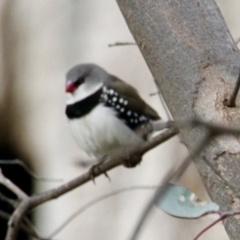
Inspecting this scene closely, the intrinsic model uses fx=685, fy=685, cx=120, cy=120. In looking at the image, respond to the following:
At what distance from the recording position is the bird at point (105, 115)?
1812mm

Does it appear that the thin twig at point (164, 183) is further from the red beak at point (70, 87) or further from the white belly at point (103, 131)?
the red beak at point (70, 87)

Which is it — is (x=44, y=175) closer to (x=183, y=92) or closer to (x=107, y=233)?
(x=107, y=233)

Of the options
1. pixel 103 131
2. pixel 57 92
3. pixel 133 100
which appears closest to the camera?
pixel 103 131

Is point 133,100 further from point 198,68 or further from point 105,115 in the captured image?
point 198,68

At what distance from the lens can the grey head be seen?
198cm

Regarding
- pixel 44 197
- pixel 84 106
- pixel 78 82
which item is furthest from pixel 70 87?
pixel 44 197

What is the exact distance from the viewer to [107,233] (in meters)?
3.09

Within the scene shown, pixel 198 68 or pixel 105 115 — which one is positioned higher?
pixel 198 68

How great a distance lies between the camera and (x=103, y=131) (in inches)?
71.3

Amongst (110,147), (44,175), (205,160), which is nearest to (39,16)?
(44,175)

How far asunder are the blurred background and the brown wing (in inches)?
41.1

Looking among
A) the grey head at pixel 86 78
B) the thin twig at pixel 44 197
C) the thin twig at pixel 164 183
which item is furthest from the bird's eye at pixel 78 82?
the thin twig at pixel 164 183

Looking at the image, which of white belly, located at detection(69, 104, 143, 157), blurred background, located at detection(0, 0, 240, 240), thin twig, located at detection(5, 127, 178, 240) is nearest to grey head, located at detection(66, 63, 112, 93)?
white belly, located at detection(69, 104, 143, 157)

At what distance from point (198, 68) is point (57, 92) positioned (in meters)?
2.09
